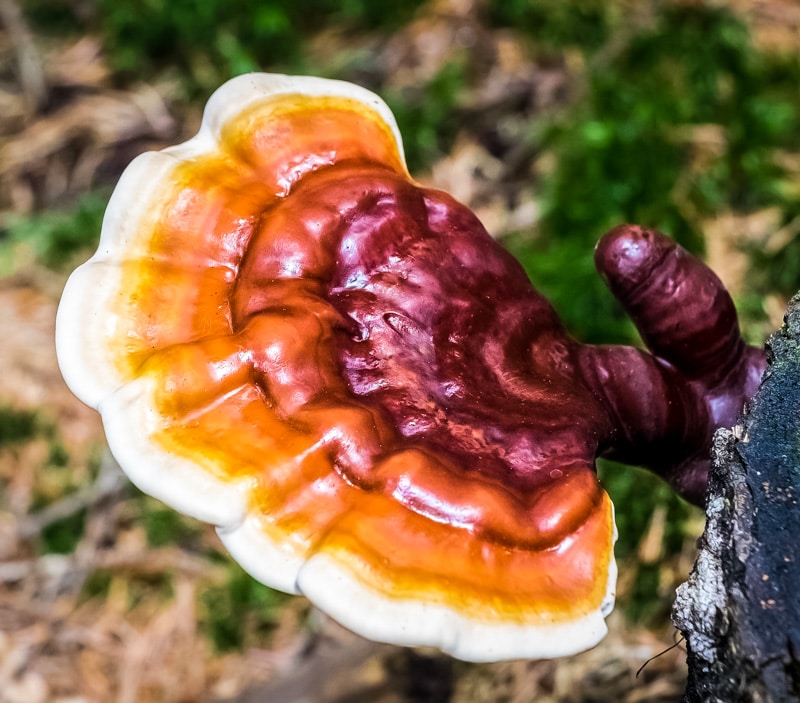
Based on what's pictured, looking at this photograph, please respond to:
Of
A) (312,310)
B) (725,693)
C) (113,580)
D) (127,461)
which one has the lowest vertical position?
(113,580)

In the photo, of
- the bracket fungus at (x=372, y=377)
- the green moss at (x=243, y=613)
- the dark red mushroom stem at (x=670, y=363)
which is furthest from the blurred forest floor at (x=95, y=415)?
the bracket fungus at (x=372, y=377)

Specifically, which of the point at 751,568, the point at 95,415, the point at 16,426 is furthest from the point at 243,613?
the point at 751,568

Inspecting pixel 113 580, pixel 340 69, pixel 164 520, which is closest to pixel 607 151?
pixel 340 69

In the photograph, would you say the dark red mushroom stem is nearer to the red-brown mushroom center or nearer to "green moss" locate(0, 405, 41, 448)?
the red-brown mushroom center

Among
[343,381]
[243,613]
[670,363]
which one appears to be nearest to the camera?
[343,381]

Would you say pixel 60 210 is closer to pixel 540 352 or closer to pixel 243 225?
pixel 243 225

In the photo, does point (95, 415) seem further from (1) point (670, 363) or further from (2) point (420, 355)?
(1) point (670, 363)
